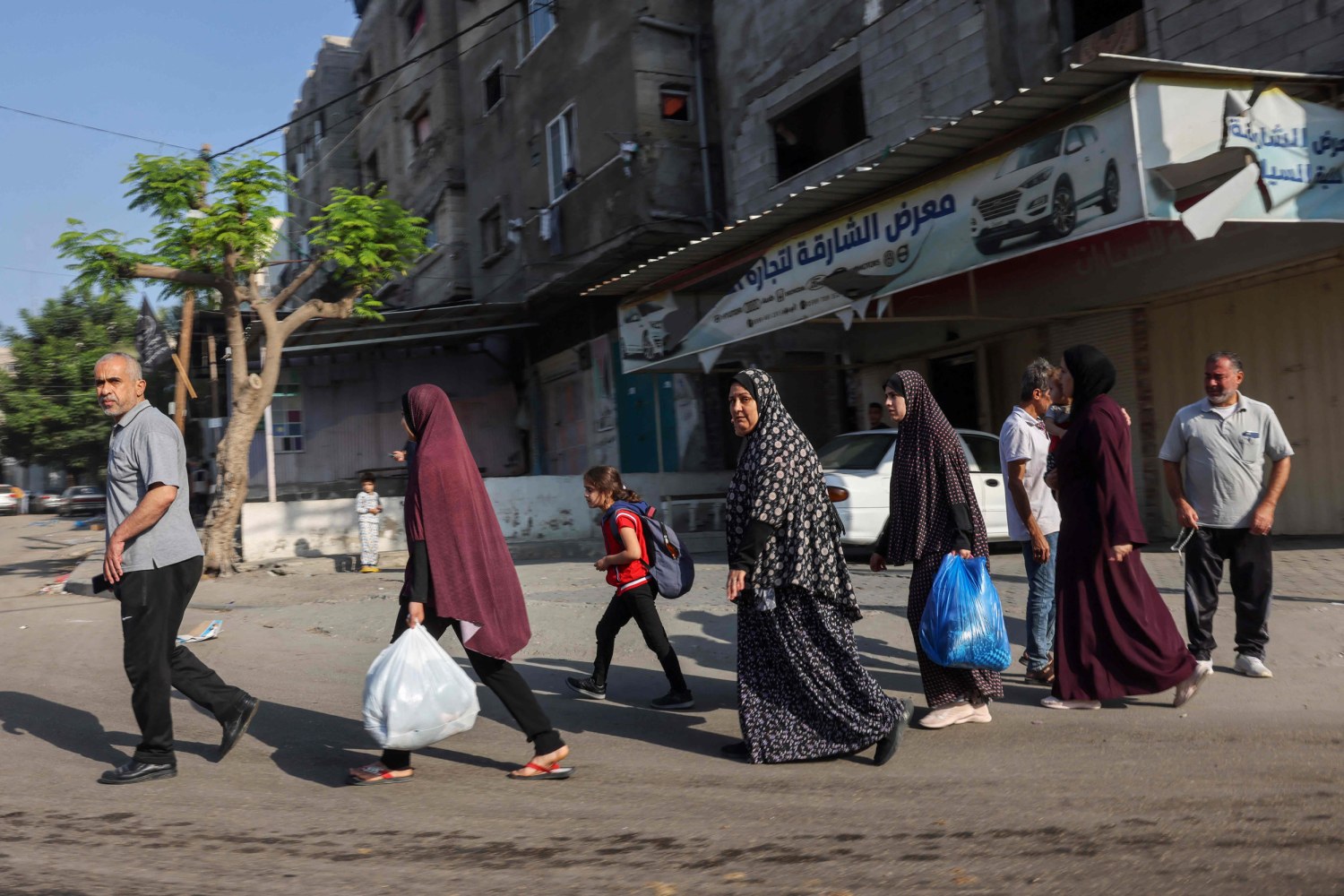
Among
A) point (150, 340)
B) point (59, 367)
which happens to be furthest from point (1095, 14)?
point (59, 367)

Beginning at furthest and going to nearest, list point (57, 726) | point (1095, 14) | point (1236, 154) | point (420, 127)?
1. point (420, 127)
2. point (1095, 14)
3. point (1236, 154)
4. point (57, 726)

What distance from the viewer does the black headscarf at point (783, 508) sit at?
15.8ft

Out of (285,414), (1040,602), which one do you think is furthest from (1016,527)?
(285,414)

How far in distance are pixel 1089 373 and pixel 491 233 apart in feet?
60.7

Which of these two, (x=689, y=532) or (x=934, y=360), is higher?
(x=934, y=360)

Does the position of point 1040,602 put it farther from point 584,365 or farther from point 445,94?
point 445,94

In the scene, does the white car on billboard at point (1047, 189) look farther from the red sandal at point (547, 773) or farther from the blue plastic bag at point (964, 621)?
the red sandal at point (547, 773)

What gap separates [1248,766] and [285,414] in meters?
19.6

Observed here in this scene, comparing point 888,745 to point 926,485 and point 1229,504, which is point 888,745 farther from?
point 1229,504

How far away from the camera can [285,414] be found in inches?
840

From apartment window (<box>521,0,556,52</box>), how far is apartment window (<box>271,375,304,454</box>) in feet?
25.6

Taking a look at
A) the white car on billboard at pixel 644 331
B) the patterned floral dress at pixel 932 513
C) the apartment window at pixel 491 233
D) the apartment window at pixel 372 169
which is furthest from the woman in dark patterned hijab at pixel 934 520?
the apartment window at pixel 372 169

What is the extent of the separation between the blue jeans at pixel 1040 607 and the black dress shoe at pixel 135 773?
4.41 metres

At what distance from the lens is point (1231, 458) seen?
19.8ft
